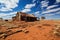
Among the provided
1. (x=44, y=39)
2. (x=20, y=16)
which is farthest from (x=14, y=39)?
(x=20, y=16)

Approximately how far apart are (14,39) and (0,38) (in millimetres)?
1954

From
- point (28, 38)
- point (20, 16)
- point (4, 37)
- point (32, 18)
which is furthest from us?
point (32, 18)

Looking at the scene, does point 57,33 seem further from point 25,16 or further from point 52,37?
point 25,16

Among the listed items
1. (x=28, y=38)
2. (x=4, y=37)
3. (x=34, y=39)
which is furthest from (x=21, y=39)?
(x=4, y=37)

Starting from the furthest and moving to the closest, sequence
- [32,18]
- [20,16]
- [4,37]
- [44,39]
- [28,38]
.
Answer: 1. [32,18]
2. [20,16]
3. [4,37]
4. [28,38]
5. [44,39]

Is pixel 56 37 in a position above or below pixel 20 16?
below

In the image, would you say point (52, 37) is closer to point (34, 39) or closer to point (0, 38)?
point (34, 39)

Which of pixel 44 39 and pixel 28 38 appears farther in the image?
pixel 28 38

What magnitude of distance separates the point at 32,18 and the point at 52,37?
87.5 ft

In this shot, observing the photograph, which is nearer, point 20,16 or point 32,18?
point 20,16

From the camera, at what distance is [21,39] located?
10.6m

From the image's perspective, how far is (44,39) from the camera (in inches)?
393

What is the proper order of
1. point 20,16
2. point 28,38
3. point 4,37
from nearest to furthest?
point 28,38, point 4,37, point 20,16

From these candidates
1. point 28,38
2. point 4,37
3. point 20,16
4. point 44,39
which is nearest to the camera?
point 44,39
